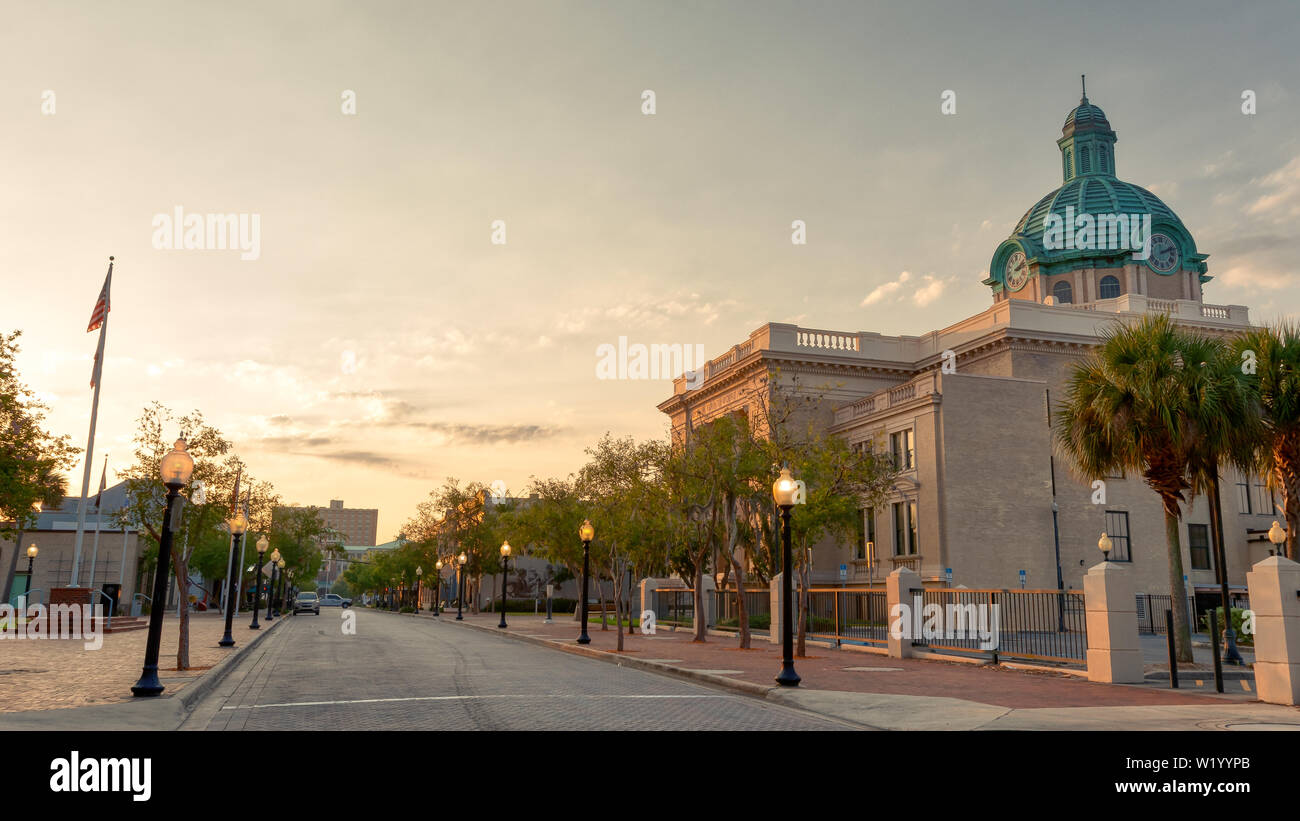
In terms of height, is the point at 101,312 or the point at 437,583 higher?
the point at 101,312

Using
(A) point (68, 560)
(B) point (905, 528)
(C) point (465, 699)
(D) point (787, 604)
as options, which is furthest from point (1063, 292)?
(A) point (68, 560)

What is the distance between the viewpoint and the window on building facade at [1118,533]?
4769 cm

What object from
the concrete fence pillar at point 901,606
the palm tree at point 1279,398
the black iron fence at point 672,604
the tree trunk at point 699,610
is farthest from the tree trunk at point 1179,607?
the black iron fence at point 672,604

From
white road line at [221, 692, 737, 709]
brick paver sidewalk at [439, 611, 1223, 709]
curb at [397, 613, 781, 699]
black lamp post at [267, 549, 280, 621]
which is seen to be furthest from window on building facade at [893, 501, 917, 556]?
white road line at [221, 692, 737, 709]

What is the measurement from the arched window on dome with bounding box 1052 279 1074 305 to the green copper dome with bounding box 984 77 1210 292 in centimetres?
101

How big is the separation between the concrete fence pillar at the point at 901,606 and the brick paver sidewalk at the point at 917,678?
50 centimetres

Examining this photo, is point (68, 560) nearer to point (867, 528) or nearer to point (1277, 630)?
point (867, 528)

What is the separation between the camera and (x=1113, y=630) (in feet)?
58.3

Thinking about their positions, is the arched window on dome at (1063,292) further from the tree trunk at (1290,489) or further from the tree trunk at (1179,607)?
the tree trunk at (1179,607)

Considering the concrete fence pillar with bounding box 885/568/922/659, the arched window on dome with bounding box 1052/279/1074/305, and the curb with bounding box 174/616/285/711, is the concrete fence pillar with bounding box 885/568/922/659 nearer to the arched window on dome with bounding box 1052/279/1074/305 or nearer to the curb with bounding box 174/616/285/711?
the curb with bounding box 174/616/285/711

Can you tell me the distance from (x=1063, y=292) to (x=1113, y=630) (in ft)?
180
